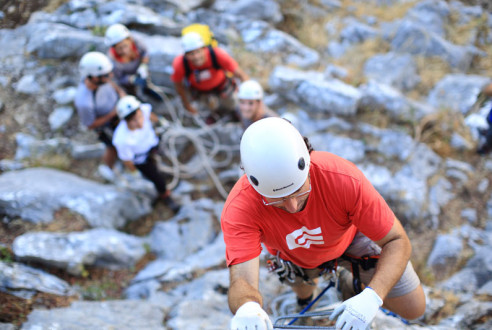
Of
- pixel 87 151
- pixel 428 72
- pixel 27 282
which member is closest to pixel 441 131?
pixel 428 72

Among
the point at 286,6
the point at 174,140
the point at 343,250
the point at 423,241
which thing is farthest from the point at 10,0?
the point at 286,6

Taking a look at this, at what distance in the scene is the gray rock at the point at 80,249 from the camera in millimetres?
3418

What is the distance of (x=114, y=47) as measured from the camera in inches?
175

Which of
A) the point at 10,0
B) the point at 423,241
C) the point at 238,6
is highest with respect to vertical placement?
the point at 10,0

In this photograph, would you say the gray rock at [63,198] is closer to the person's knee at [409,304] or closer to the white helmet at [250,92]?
the white helmet at [250,92]

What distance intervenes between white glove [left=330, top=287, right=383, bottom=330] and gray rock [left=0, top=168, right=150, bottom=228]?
10.9 ft

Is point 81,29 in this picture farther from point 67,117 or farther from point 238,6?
point 238,6

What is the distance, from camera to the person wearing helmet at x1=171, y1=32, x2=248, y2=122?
13.3 feet

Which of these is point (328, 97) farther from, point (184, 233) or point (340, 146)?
point (184, 233)

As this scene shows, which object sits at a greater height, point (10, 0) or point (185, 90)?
point (10, 0)

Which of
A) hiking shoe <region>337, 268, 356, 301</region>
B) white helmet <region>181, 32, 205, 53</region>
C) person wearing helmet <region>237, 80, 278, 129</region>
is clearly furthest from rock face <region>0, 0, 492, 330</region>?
white helmet <region>181, 32, 205, 53</region>

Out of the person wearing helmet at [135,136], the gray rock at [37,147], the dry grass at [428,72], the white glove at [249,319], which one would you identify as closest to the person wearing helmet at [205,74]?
the person wearing helmet at [135,136]

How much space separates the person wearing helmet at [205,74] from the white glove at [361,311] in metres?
3.29

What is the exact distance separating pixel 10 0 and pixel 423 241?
558 cm
